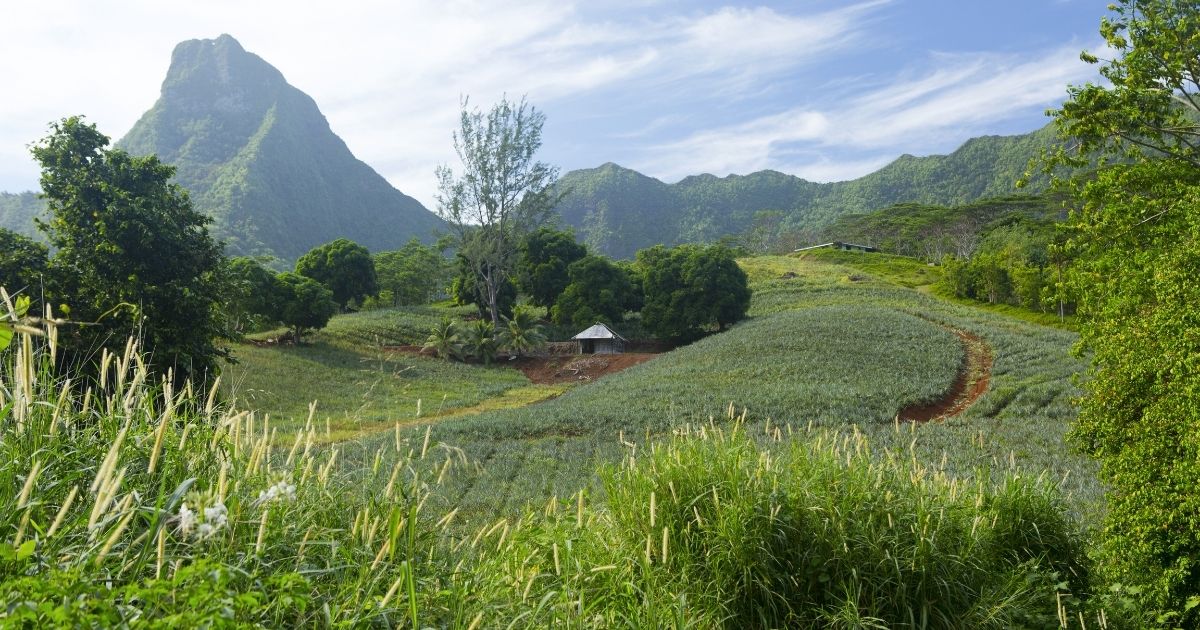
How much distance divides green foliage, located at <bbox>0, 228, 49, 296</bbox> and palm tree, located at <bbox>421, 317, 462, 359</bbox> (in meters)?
20.7

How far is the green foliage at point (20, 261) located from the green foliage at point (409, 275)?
47648 millimetres

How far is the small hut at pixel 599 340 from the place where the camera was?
40.6m

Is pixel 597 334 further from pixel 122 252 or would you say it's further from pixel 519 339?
pixel 122 252

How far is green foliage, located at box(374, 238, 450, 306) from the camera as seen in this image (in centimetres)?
6669

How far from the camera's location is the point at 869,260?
78.9 metres

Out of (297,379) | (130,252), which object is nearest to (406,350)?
(297,379)

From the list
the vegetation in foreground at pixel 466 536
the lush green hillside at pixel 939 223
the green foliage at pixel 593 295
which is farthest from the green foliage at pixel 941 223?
the vegetation in foreground at pixel 466 536

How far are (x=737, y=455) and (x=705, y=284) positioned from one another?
124ft

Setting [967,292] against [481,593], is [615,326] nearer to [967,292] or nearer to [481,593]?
[967,292]

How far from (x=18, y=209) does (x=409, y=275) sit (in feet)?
317

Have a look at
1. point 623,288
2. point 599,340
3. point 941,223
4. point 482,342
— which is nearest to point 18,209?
point 482,342

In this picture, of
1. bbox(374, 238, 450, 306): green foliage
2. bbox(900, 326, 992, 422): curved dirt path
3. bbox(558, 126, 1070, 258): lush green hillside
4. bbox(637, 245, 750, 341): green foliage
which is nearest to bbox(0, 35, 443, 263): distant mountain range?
bbox(558, 126, 1070, 258): lush green hillside

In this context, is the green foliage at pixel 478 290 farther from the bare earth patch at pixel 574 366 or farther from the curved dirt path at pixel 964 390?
the curved dirt path at pixel 964 390

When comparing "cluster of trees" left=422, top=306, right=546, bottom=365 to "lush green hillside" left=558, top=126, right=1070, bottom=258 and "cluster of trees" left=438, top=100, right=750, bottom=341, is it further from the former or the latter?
"lush green hillside" left=558, top=126, right=1070, bottom=258
